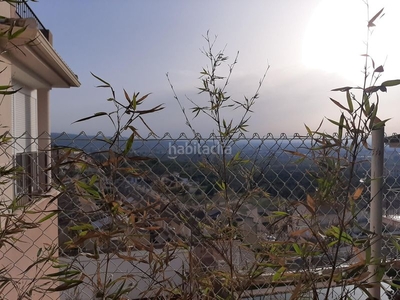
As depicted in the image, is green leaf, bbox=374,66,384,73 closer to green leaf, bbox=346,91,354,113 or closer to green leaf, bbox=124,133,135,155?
green leaf, bbox=346,91,354,113

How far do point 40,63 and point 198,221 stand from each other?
9.92ft

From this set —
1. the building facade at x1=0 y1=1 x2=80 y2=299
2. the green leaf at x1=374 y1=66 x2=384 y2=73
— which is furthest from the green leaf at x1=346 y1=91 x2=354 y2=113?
the building facade at x1=0 y1=1 x2=80 y2=299

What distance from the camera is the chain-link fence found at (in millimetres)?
1160

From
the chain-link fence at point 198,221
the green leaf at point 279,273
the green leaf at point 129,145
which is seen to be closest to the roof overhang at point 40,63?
the chain-link fence at point 198,221

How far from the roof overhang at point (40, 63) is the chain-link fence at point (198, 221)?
1.31 metres

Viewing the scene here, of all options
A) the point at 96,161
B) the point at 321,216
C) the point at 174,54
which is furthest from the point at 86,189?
the point at 174,54

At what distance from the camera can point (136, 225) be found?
117 cm

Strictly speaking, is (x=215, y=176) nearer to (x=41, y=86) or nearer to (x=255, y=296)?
(x=255, y=296)

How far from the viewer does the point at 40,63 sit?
12.8 ft

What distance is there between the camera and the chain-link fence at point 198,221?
3.81 ft

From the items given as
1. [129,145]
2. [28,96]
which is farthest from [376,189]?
[28,96]

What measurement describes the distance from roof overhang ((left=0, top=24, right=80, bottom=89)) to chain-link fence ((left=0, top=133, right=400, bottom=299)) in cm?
131

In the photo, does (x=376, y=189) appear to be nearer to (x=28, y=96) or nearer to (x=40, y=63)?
(x=40, y=63)

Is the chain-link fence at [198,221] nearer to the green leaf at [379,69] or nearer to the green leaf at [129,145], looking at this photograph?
the green leaf at [129,145]
